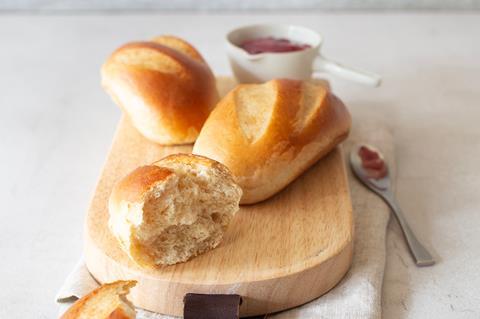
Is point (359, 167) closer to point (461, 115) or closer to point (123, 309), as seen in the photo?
point (461, 115)

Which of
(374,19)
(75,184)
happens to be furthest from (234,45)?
(374,19)

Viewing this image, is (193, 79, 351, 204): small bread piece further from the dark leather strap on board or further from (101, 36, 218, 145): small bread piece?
the dark leather strap on board

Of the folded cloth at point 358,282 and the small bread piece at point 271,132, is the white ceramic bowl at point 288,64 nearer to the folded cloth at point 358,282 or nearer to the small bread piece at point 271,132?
the small bread piece at point 271,132

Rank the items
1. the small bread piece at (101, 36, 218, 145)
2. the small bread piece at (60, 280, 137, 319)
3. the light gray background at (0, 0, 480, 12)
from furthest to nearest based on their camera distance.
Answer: the light gray background at (0, 0, 480, 12) → the small bread piece at (101, 36, 218, 145) → the small bread piece at (60, 280, 137, 319)

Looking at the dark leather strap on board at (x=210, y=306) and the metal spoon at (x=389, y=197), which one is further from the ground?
the dark leather strap on board at (x=210, y=306)

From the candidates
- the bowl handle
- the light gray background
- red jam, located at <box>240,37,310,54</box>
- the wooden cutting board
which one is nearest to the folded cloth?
the wooden cutting board

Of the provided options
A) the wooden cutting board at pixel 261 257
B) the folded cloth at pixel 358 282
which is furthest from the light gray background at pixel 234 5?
the wooden cutting board at pixel 261 257
